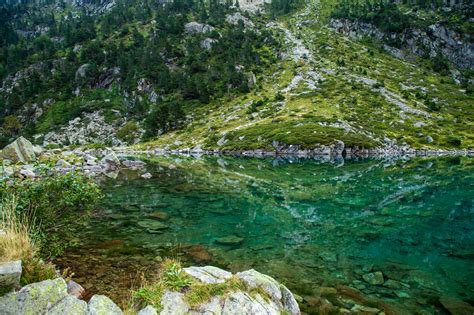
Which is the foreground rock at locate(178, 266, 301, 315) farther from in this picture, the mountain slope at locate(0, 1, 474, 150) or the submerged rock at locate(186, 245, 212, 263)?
the mountain slope at locate(0, 1, 474, 150)

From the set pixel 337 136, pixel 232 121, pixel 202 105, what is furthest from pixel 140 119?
pixel 337 136

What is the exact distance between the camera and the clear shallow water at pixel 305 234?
16.5 m

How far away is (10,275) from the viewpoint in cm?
819

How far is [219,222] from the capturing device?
2702 cm

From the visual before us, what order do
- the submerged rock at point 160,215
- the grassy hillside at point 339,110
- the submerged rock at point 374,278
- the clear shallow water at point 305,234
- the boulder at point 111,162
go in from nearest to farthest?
the submerged rock at point 374,278, the clear shallow water at point 305,234, the submerged rock at point 160,215, the boulder at point 111,162, the grassy hillside at point 339,110

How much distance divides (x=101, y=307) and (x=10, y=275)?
2.33m

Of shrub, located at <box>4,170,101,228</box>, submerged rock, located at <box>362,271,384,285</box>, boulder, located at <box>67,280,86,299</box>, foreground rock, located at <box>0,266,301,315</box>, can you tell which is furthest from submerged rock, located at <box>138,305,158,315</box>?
submerged rock, located at <box>362,271,384,285</box>

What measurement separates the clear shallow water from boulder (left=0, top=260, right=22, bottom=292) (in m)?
6.23

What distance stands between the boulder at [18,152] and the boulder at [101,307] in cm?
4728

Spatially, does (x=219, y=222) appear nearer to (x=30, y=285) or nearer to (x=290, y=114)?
(x=30, y=285)

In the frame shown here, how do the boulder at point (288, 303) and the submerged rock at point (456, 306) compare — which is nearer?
the boulder at point (288, 303)

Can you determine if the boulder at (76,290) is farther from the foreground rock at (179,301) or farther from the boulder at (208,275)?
the boulder at (208,275)

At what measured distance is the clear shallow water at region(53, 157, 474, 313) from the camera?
649 inches

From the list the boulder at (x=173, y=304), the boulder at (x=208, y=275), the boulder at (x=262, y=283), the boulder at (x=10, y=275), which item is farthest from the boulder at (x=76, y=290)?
the boulder at (x=262, y=283)
